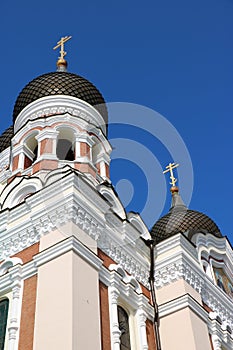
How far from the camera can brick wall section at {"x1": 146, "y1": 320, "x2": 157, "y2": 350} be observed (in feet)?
36.5

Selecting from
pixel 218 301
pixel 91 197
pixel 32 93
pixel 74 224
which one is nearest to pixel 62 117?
pixel 32 93

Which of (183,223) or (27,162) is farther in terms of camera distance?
(183,223)

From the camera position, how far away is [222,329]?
1281 cm

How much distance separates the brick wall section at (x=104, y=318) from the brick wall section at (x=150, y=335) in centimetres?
134

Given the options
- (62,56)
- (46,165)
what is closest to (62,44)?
(62,56)

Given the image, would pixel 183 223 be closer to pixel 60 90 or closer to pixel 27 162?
pixel 27 162

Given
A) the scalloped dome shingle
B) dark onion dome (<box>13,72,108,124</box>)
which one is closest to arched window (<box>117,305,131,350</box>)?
the scalloped dome shingle

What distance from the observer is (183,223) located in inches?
622

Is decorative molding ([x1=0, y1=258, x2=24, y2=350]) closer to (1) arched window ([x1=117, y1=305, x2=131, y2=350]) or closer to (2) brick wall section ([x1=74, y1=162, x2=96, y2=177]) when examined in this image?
(1) arched window ([x1=117, y1=305, x2=131, y2=350])

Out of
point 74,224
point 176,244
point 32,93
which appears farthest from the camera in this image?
point 32,93

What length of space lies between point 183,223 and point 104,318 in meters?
6.16

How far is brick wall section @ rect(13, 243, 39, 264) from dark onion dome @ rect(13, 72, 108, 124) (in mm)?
5702

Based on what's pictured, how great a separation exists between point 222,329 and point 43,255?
470cm

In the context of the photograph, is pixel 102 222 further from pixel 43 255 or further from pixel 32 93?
pixel 32 93
